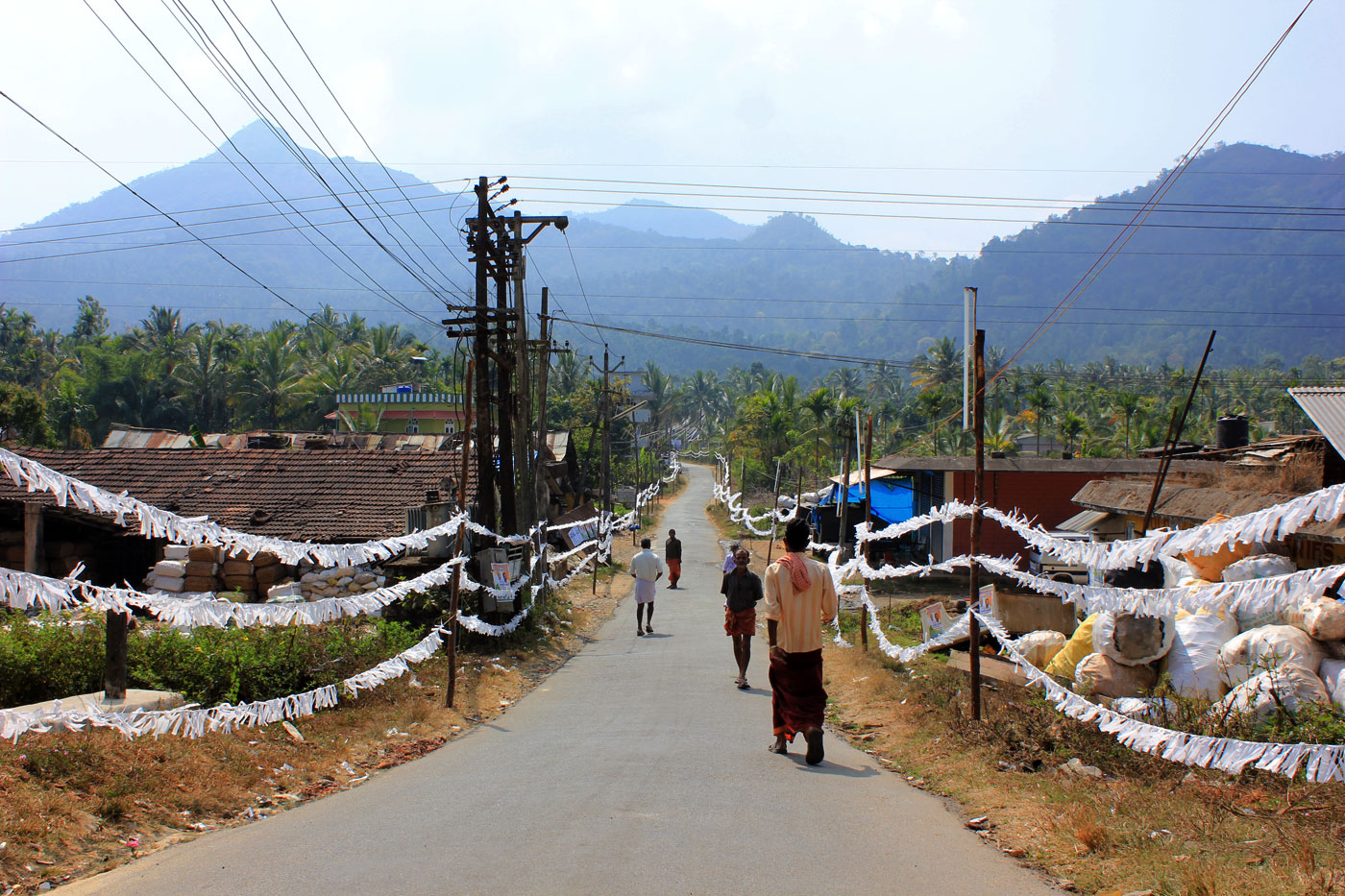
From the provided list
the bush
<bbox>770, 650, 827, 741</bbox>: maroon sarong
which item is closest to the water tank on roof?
<bbox>770, 650, 827, 741</bbox>: maroon sarong

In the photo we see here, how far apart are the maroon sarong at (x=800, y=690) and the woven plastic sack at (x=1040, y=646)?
9.56 ft

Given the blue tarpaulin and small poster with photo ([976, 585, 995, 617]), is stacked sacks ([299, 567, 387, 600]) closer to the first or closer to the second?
small poster with photo ([976, 585, 995, 617])

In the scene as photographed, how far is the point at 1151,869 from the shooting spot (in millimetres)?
3949

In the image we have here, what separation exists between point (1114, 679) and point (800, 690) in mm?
2480

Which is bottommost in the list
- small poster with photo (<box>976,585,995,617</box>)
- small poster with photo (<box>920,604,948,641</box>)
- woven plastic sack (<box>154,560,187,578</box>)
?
woven plastic sack (<box>154,560,187,578</box>)

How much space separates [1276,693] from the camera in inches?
211

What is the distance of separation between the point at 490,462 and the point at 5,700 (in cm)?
757

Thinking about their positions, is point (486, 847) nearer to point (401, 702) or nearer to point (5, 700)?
point (401, 702)

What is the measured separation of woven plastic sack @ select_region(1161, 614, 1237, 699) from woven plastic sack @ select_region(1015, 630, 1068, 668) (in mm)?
1650

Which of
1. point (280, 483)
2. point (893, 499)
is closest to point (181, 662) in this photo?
point (280, 483)

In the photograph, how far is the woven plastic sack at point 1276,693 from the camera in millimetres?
5430

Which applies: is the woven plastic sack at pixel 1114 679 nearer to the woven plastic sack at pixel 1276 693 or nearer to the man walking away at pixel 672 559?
the woven plastic sack at pixel 1276 693

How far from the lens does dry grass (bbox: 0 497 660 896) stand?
14.1ft

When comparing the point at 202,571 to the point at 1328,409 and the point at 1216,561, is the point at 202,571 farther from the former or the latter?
the point at 1328,409
